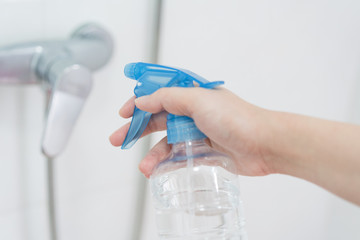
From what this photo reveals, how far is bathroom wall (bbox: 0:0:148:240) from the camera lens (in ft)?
1.98

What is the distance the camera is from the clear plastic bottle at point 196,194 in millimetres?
489

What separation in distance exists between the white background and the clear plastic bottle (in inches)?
7.1

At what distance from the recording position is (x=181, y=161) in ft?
1.59

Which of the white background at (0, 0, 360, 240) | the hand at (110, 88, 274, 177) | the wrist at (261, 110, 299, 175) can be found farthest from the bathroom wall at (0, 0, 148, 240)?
the wrist at (261, 110, 299, 175)

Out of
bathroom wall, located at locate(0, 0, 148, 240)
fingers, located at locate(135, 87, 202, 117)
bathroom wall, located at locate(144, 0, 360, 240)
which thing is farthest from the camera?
bathroom wall, located at locate(144, 0, 360, 240)

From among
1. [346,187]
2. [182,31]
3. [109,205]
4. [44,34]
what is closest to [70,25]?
[44,34]

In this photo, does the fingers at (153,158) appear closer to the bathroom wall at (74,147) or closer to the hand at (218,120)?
the hand at (218,120)

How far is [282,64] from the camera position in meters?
0.84

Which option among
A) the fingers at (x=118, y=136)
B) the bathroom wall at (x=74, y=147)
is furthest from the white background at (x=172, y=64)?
the fingers at (x=118, y=136)

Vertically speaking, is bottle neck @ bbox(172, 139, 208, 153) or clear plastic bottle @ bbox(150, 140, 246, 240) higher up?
bottle neck @ bbox(172, 139, 208, 153)

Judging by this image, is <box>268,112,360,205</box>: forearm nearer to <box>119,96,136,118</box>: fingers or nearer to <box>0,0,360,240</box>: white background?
<box>119,96,136,118</box>: fingers

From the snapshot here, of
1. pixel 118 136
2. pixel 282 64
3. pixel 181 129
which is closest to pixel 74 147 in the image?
pixel 118 136

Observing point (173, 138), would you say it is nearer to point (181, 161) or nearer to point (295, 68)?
point (181, 161)

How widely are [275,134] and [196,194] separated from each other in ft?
0.36
